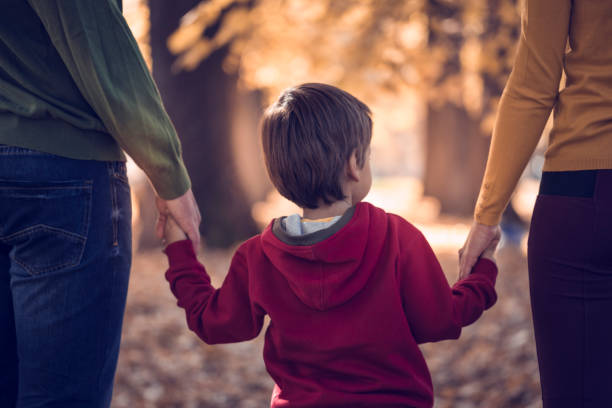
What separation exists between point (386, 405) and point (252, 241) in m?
0.62

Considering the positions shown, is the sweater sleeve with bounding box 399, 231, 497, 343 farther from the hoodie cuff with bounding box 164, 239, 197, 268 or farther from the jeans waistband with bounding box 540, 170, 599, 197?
the hoodie cuff with bounding box 164, 239, 197, 268

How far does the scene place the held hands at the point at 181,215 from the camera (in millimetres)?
2000

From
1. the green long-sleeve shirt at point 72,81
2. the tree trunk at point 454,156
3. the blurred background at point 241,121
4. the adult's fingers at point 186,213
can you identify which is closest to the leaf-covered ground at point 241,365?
the blurred background at point 241,121

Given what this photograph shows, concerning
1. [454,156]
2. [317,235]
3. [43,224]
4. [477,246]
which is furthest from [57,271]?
[454,156]

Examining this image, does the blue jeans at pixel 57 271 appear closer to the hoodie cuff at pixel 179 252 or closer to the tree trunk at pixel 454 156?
the hoodie cuff at pixel 179 252

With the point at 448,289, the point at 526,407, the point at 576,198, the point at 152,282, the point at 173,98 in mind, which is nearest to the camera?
the point at 576,198

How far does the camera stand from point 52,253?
5.31 ft

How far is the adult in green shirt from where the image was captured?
161 cm

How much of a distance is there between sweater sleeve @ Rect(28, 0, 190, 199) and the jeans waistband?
114 centimetres

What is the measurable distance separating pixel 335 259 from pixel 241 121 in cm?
665

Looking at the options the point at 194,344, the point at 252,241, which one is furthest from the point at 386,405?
the point at 194,344

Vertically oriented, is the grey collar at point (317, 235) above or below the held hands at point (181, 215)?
above

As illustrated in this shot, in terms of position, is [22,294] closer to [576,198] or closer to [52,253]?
[52,253]

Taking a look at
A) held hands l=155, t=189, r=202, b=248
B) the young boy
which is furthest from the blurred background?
the young boy
